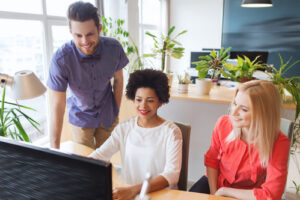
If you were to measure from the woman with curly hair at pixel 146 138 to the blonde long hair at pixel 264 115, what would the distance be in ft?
1.30

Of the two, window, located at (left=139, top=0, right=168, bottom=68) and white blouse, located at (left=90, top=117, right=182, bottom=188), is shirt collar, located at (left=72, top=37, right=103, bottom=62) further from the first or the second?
window, located at (left=139, top=0, right=168, bottom=68)

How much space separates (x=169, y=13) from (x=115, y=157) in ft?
14.3

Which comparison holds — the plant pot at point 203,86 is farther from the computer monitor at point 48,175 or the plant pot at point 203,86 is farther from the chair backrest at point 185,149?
the computer monitor at point 48,175

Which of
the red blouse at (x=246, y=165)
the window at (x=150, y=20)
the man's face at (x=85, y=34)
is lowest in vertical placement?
the red blouse at (x=246, y=165)

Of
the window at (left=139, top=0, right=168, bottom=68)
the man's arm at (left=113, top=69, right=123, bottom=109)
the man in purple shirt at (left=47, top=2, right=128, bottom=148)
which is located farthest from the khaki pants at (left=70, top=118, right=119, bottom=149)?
the window at (left=139, top=0, right=168, bottom=68)

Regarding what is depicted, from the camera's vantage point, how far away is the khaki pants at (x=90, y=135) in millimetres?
1861

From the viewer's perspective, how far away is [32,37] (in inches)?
105

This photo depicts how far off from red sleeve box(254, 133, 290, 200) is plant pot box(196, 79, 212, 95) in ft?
3.84

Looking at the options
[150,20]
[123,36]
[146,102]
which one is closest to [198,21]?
[150,20]

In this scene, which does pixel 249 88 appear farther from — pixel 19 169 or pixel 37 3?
pixel 37 3

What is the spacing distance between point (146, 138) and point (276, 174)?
2.21 ft

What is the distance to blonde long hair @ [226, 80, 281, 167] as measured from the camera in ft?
4.25

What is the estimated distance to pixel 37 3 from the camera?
8.79 ft

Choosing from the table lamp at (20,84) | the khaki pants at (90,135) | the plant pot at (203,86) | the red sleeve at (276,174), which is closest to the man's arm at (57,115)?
the khaki pants at (90,135)
